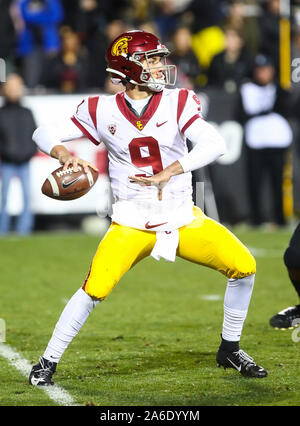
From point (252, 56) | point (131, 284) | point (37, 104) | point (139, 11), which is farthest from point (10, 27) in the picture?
point (131, 284)

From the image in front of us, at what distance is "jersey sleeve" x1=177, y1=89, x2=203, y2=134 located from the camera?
194 inches

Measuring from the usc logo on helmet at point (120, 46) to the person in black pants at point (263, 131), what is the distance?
6.68 m

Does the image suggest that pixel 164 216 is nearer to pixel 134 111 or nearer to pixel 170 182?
pixel 170 182

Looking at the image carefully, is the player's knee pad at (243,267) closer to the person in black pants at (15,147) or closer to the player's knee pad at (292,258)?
the player's knee pad at (292,258)

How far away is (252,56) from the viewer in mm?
12922

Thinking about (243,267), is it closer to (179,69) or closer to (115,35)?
(179,69)

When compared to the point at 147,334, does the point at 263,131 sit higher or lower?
higher

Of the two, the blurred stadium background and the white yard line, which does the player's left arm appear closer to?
the white yard line

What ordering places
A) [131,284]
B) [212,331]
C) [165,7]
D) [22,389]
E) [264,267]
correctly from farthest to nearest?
[165,7] → [264,267] → [131,284] → [212,331] → [22,389]

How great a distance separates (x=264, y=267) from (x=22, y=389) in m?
4.71

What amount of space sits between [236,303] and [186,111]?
1.07 m

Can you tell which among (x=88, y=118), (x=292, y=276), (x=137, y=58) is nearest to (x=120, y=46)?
(x=137, y=58)

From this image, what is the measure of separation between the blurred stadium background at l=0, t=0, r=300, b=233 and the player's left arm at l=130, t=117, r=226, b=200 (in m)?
6.39

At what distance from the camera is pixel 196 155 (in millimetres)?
4809
